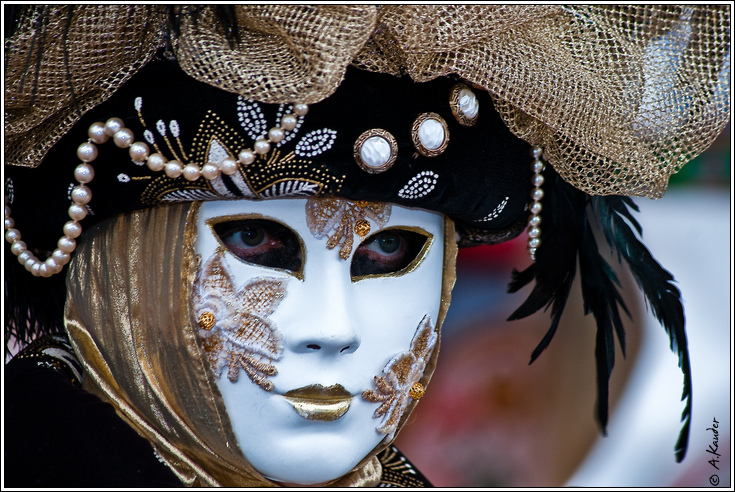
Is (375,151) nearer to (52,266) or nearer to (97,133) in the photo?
(97,133)

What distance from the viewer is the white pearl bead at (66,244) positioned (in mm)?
1110

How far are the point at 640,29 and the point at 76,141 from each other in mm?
787

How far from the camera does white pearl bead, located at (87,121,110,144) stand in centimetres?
103

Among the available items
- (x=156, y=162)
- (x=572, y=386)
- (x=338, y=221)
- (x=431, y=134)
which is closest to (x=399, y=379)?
(x=338, y=221)

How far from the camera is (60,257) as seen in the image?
3.70 feet

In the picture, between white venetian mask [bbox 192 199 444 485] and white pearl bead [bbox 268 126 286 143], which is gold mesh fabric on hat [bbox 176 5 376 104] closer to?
white pearl bead [bbox 268 126 286 143]

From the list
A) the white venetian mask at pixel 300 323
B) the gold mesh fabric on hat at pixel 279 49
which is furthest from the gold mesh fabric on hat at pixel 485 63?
the white venetian mask at pixel 300 323

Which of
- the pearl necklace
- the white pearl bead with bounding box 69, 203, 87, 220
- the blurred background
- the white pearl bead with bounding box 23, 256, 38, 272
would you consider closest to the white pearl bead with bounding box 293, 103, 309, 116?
the pearl necklace

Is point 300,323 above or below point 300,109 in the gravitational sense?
below

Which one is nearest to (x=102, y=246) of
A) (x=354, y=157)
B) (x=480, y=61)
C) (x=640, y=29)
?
(x=354, y=157)

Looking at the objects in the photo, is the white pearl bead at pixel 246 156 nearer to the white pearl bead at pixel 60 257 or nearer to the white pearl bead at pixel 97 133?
the white pearl bead at pixel 97 133

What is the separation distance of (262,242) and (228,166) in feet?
0.43

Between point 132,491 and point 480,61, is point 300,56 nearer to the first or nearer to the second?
point 480,61

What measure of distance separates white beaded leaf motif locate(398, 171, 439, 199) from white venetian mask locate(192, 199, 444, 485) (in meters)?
0.05
